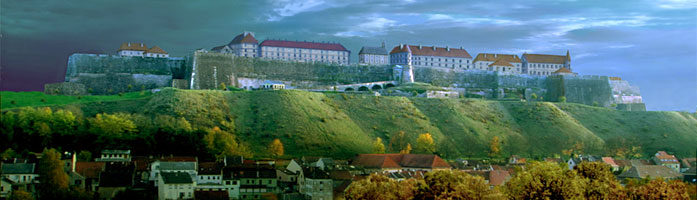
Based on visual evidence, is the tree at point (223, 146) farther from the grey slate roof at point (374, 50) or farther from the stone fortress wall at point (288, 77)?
the grey slate roof at point (374, 50)

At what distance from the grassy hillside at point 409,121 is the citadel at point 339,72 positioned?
33.1 feet

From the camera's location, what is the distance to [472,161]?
73.2 meters

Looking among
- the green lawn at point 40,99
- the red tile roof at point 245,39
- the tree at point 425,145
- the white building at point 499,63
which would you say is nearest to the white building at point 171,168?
the green lawn at point 40,99

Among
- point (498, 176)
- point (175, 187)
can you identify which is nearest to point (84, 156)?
point (175, 187)

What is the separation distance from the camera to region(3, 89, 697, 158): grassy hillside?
75.2m

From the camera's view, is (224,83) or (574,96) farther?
(574,96)

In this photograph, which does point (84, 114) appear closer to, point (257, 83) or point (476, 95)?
point (257, 83)

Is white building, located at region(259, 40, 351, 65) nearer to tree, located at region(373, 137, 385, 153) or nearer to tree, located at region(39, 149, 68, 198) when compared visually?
tree, located at region(373, 137, 385, 153)

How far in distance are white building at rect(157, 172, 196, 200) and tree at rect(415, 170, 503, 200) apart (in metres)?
18.3

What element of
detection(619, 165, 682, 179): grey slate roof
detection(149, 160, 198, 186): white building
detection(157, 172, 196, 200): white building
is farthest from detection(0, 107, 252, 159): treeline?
detection(619, 165, 682, 179): grey slate roof

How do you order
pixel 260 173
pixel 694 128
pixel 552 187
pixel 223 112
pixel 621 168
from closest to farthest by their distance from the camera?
pixel 552 187 < pixel 260 173 < pixel 621 168 < pixel 223 112 < pixel 694 128

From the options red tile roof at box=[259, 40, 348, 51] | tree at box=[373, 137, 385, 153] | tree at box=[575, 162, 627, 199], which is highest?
red tile roof at box=[259, 40, 348, 51]

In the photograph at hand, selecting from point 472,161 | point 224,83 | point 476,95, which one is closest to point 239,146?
point 472,161

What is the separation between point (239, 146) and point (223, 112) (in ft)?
42.1
